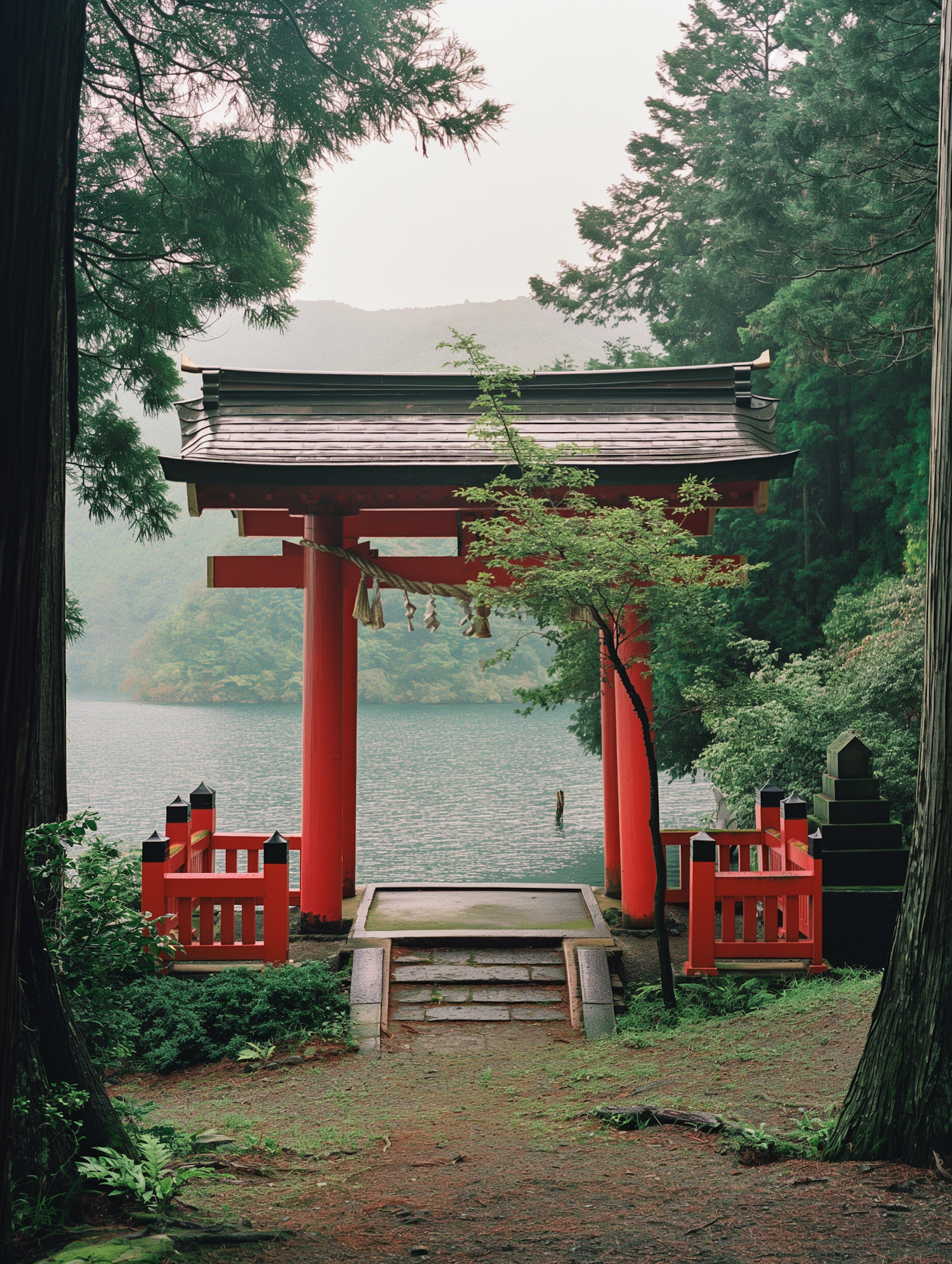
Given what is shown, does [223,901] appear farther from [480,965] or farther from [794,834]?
[794,834]

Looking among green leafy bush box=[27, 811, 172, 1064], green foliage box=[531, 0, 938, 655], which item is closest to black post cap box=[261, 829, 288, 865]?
green leafy bush box=[27, 811, 172, 1064]

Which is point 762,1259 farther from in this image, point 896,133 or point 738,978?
point 896,133

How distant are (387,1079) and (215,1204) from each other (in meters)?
2.16

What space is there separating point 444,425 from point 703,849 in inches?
152

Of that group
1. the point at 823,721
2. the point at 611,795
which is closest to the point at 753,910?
the point at 611,795

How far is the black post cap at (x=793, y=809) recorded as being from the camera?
6906mm

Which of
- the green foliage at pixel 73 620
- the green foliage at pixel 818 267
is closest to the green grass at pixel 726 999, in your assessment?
the green foliage at pixel 73 620

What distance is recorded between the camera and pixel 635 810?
716 cm

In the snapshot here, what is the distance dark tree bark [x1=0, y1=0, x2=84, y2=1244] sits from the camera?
6.61 feet

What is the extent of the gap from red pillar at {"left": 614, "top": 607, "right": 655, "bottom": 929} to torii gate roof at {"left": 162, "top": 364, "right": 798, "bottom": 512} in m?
1.40

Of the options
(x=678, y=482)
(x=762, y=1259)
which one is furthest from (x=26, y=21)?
(x=678, y=482)

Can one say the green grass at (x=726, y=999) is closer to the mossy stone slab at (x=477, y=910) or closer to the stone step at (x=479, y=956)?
the stone step at (x=479, y=956)

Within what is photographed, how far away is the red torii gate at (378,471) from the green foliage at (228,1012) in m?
1.12

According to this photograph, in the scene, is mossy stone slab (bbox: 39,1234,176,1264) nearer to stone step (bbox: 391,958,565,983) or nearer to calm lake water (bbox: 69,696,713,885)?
stone step (bbox: 391,958,565,983)
